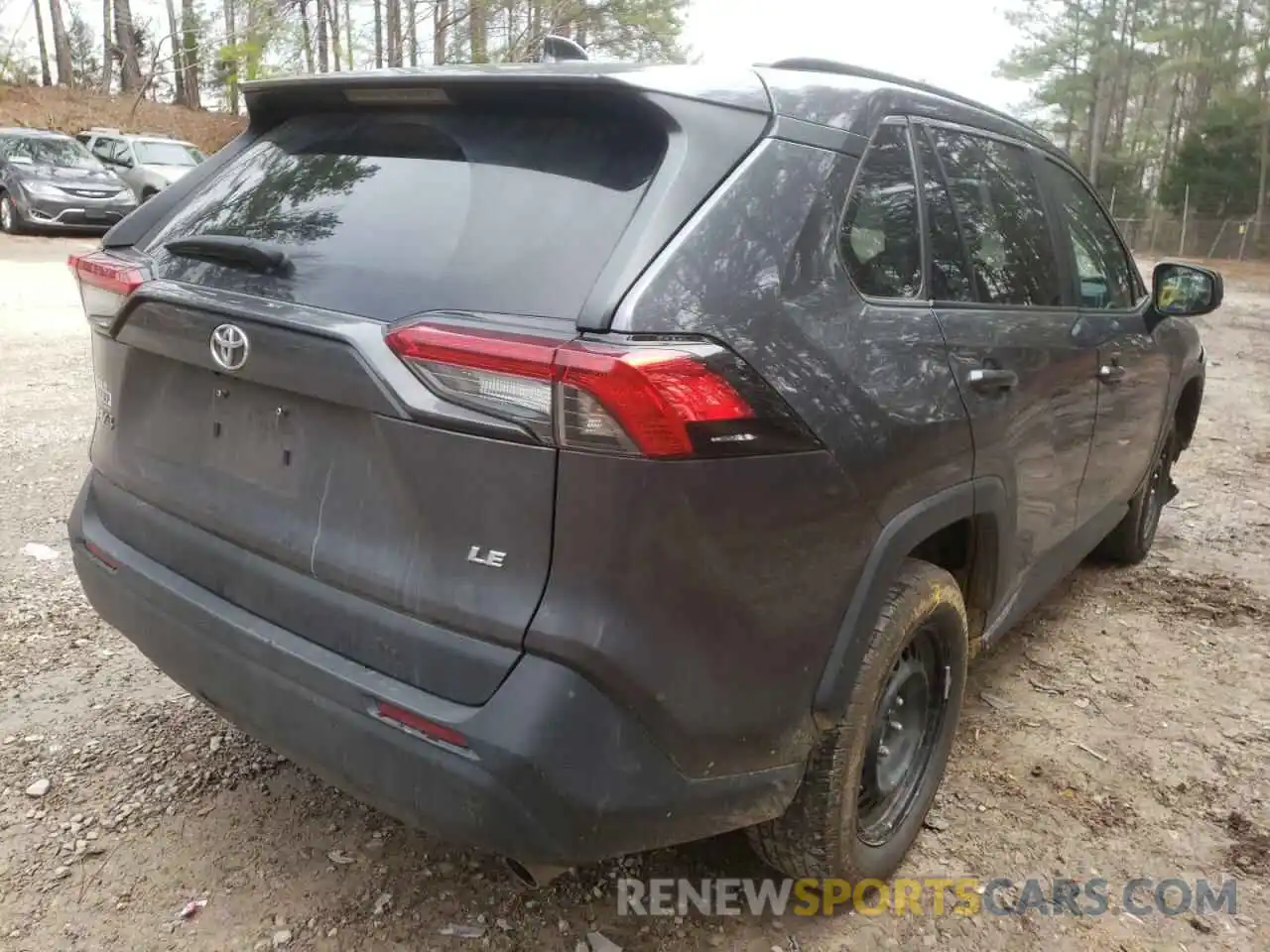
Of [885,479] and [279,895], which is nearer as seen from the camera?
[885,479]

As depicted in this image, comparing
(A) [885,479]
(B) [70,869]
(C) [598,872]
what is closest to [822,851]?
(C) [598,872]

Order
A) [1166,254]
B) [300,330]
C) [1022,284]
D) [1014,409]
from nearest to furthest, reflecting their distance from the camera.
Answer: [300,330], [1014,409], [1022,284], [1166,254]

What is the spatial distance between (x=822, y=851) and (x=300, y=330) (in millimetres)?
1540

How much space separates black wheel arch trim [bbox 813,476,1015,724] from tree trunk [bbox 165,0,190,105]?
3647cm

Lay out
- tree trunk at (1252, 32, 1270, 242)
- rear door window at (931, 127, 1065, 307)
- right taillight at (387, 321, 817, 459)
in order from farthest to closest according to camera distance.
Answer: tree trunk at (1252, 32, 1270, 242)
rear door window at (931, 127, 1065, 307)
right taillight at (387, 321, 817, 459)

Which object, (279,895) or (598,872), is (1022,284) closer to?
(598,872)

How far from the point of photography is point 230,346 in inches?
77.0

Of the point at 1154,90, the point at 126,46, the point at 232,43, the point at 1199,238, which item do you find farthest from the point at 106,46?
the point at 1154,90

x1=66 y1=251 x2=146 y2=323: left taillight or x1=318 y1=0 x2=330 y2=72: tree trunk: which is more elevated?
x1=318 y1=0 x2=330 y2=72: tree trunk

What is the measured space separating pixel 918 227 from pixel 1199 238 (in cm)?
3500

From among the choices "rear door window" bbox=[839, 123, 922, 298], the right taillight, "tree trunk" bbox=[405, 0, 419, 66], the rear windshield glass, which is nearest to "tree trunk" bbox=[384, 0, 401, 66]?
"tree trunk" bbox=[405, 0, 419, 66]

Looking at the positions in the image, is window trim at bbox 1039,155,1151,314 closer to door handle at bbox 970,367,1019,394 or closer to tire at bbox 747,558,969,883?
door handle at bbox 970,367,1019,394

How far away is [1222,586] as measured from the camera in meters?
4.36

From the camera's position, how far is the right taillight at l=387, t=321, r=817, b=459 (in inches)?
62.7
